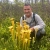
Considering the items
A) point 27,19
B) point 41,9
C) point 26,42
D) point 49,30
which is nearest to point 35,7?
point 41,9

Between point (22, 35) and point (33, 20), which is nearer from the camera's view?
point (22, 35)

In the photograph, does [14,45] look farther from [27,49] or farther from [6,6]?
[6,6]

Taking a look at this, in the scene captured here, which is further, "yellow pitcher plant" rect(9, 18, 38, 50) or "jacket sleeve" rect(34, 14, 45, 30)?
"jacket sleeve" rect(34, 14, 45, 30)

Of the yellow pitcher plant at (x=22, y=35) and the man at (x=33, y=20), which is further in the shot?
the man at (x=33, y=20)

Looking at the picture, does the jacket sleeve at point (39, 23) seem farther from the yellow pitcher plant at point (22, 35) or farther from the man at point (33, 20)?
the yellow pitcher plant at point (22, 35)

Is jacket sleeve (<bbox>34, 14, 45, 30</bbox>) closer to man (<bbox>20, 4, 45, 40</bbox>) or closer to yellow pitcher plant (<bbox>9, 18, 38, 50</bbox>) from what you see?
man (<bbox>20, 4, 45, 40</bbox>)

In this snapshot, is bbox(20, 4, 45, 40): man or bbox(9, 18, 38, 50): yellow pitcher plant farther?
bbox(20, 4, 45, 40): man

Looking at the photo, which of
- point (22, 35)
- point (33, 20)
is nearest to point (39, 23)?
point (33, 20)

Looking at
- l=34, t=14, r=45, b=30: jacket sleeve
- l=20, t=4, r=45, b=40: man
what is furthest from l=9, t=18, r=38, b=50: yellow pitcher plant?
l=34, t=14, r=45, b=30: jacket sleeve

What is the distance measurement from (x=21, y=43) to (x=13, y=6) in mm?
6953

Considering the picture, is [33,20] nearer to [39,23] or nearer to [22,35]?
[39,23]

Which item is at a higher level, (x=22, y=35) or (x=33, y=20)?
(x=33, y=20)

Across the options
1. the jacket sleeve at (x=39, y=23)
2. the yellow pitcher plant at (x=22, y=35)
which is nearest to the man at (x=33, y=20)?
the jacket sleeve at (x=39, y=23)

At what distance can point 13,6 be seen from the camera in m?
11.3
